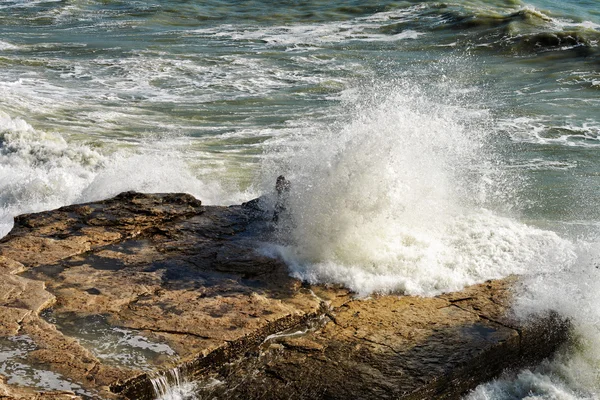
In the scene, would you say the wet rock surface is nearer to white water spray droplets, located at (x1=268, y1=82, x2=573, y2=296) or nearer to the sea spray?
the sea spray

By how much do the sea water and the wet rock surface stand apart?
24 centimetres

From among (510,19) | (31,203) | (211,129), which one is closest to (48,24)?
(211,129)

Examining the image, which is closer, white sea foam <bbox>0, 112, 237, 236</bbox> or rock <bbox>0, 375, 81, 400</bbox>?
rock <bbox>0, 375, 81, 400</bbox>

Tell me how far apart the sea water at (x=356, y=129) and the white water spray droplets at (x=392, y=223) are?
0.05 ft

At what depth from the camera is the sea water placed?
5.51m

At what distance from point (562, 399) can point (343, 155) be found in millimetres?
2314

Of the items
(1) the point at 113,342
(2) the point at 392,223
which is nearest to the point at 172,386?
(1) the point at 113,342

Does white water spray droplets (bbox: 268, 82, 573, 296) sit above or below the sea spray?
above

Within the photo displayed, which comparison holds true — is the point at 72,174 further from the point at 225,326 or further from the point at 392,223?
the point at 225,326

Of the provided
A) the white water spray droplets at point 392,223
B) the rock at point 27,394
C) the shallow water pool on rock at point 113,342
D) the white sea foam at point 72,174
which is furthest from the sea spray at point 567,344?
the white sea foam at point 72,174

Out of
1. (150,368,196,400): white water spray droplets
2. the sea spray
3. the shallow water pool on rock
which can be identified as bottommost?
the sea spray

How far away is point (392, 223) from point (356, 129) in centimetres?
88

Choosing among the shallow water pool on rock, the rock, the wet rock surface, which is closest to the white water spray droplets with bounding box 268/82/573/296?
the wet rock surface

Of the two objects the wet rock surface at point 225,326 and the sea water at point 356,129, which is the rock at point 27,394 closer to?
the wet rock surface at point 225,326
